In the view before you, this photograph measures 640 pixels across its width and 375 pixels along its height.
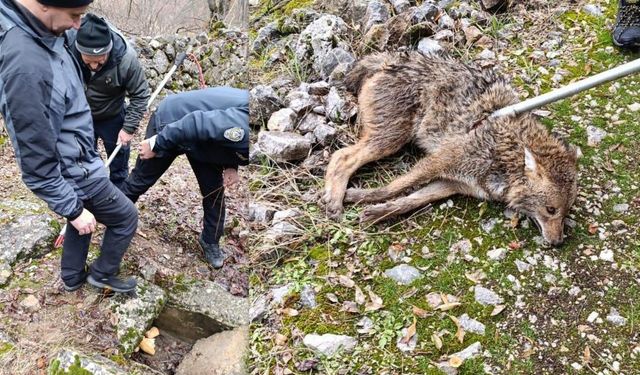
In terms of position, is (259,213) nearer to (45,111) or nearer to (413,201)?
(413,201)

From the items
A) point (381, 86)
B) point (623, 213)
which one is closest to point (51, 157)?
point (381, 86)

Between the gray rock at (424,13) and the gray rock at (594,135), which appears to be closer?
the gray rock at (594,135)

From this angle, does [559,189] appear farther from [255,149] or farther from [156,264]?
[156,264]

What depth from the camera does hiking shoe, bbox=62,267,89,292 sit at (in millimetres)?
2760

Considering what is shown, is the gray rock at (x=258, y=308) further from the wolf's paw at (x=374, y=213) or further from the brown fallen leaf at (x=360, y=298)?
the wolf's paw at (x=374, y=213)

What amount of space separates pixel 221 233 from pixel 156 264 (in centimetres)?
64

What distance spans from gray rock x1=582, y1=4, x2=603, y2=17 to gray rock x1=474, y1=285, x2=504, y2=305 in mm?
2751

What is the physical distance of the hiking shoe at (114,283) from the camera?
270 cm

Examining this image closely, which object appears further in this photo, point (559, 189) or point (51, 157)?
point (559, 189)

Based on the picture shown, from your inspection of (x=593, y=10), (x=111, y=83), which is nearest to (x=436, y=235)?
(x=111, y=83)

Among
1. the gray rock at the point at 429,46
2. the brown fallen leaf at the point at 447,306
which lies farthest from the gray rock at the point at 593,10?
the brown fallen leaf at the point at 447,306

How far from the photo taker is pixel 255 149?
2.65 metres

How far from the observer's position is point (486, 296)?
2402 millimetres

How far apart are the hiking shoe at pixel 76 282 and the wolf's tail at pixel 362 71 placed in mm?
2018
